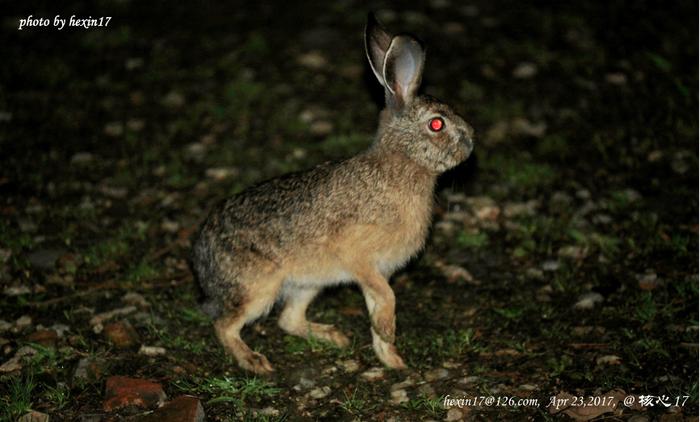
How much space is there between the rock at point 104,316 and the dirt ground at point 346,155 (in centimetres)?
2

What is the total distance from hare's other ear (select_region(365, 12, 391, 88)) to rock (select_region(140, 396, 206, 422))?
2882 millimetres

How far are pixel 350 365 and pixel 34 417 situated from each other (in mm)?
2353

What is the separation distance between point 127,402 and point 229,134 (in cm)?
500

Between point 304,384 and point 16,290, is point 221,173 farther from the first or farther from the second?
point 304,384

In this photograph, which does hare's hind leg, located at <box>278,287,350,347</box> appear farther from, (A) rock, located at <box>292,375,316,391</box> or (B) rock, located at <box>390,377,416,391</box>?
(B) rock, located at <box>390,377,416,391</box>

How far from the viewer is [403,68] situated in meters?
6.50

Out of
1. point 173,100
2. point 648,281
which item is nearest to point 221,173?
point 173,100

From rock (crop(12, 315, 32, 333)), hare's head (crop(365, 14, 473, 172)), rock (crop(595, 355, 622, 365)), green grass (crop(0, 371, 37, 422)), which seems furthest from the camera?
rock (crop(12, 315, 32, 333))

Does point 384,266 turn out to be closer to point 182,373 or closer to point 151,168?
point 182,373

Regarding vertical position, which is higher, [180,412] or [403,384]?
[180,412]

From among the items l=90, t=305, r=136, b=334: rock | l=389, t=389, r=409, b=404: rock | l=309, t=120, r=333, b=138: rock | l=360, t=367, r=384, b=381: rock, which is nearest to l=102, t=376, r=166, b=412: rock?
l=90, t=305, r=136, b=334: rock

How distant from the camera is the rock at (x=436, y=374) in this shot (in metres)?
6.24

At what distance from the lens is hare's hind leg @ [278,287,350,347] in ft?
22.5

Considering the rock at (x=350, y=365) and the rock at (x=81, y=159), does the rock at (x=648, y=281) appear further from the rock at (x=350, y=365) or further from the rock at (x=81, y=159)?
the rock at (x=81, y=159)
